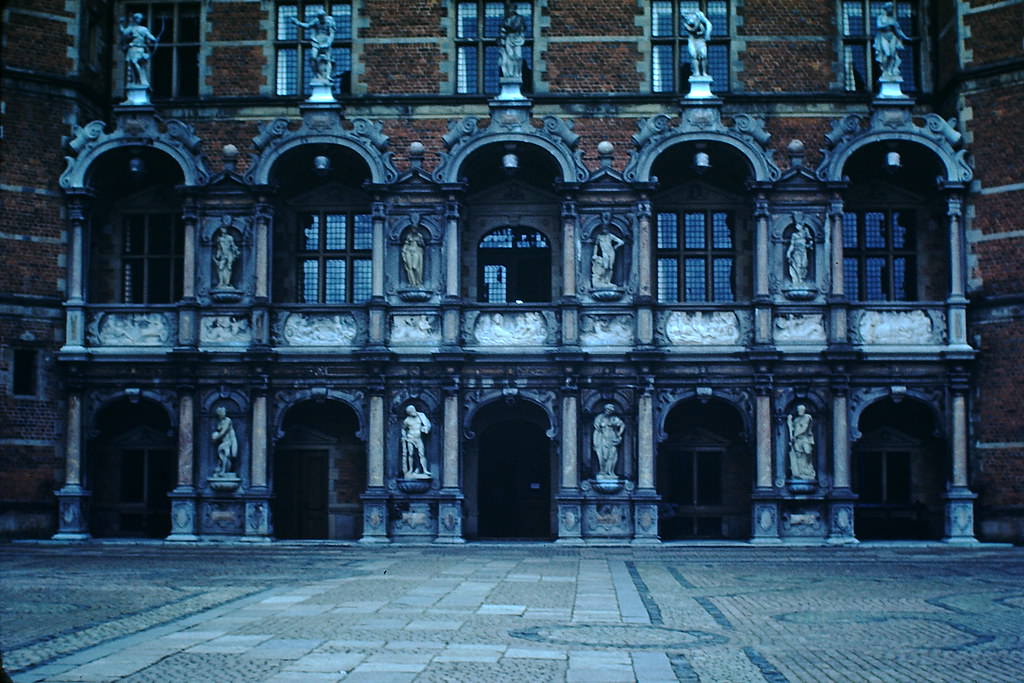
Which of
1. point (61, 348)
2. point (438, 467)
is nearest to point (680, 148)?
point (438, 467)

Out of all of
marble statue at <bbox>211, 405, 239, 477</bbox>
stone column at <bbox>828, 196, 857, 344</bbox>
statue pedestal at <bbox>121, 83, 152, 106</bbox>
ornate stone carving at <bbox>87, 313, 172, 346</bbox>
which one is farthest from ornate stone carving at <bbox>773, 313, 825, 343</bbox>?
statue pedestal at <bbox>121, 83, 152, 106</bbox>

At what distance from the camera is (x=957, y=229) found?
2573 cm

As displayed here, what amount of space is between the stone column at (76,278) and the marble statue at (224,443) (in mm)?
3341

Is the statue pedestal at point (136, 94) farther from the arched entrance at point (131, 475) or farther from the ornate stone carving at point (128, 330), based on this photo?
the arched entrance at point (131, 475)

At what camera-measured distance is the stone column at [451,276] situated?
26.1 metres

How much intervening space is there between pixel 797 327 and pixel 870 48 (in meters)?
6.67

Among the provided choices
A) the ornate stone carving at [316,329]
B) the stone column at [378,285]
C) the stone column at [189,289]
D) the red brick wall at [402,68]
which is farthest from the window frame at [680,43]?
the stone column at [189,289]

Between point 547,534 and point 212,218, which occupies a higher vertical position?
point 212,218

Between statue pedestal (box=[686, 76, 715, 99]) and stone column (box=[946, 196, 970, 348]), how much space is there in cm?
547

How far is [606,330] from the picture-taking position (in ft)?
86.0

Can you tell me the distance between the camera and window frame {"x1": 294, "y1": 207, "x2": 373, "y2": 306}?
27547 mm

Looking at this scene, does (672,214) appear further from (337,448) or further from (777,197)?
(337,448)

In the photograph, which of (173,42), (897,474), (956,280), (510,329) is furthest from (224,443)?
(956,280)

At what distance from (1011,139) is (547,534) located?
1284 centimetres
